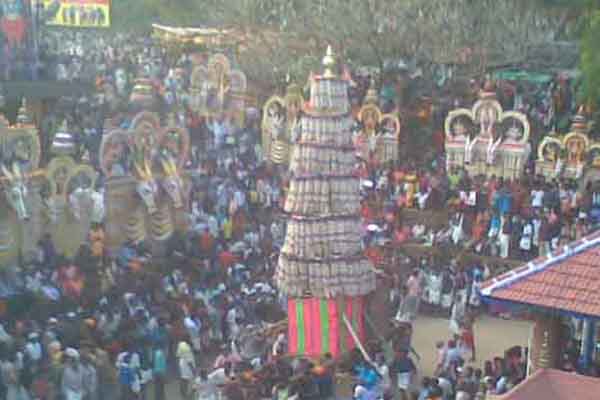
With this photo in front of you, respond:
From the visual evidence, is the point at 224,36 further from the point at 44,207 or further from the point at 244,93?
the point at 44,207

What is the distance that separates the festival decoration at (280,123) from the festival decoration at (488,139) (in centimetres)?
376

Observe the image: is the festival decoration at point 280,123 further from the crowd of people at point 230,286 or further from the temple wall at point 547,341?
the temple wall at point 547,341

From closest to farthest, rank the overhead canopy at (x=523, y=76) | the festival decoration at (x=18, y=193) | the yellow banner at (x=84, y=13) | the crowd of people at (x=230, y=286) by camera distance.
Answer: the crowd of people at (x=230, y=286)
the festival decoration at (x=18, y=193)
the overhead canopy at (x=523, y=76)
the yellow banner at (x=84, y=13)

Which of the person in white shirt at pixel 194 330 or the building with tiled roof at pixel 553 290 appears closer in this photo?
the building with tiled roof at pixel 553 290

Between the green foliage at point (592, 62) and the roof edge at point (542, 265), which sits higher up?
the green foliage at point (592, 62)

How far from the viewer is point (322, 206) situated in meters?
16.4

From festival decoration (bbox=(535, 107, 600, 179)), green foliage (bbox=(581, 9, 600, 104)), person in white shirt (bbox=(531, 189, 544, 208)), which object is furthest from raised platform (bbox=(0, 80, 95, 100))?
green foliage (bbox=(581, 9, 600, 104))

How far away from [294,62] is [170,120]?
900 cm

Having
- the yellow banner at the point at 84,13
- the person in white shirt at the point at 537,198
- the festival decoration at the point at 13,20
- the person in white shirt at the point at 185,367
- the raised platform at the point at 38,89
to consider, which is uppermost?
the yellow banner at the point at 84,13

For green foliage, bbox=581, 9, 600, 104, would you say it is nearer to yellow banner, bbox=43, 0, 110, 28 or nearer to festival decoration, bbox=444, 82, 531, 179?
festival decoration, bbox=444, 82, 531, 179

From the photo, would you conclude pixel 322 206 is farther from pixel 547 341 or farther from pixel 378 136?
pixel 378 136

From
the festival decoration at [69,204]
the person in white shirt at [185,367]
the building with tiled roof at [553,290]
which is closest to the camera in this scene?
the building with tiled roof at [553,290]

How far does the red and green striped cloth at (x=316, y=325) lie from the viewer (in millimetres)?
16594

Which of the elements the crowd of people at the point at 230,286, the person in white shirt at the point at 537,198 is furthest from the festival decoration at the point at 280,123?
the person in white shirt at the point at 537,198
